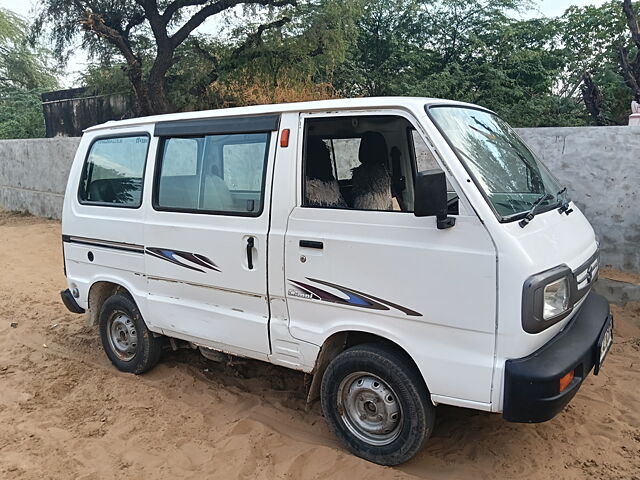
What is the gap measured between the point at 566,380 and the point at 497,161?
130 cm

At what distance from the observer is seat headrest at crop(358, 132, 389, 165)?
3904 millimetres

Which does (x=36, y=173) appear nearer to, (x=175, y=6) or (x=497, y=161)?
(x=175, y=6)

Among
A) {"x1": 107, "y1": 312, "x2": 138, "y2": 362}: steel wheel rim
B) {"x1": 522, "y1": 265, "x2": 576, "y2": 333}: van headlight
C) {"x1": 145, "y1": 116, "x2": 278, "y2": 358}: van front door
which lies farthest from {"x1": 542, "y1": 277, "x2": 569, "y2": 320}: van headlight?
{"x1": 107, "y1": 312, "x2": 138, "y2": 362}: steel wheel rim

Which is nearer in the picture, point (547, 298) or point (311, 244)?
point (547, 298)

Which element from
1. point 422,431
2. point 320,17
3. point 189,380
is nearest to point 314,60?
point 320,17

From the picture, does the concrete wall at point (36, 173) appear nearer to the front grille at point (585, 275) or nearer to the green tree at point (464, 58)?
the green tree at point (464, 58)

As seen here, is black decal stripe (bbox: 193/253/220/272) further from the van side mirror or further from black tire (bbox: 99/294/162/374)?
the van side mirror

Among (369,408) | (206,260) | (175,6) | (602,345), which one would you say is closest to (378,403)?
(369,408)

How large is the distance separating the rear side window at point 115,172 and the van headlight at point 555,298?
119 inches

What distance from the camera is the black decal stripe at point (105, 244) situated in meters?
4.25

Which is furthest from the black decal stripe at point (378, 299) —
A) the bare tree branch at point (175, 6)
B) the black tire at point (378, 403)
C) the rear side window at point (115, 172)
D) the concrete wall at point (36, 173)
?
the bare tree branch at point (175, 6)

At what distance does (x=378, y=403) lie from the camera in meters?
3.21

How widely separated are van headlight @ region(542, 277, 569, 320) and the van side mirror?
0.66 meters

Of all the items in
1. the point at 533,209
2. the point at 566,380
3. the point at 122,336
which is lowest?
the point at 122,336
